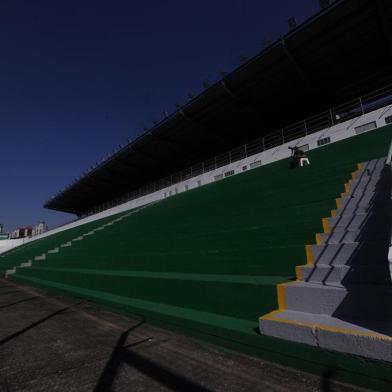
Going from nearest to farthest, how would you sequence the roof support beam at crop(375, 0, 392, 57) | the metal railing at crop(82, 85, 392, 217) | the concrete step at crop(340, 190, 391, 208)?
the concrete step at crop(340, 190, 391, 208) < the roof support beam at crop(375, 0, 392, 57) < the metal railing at crop(82, 85, 392, 217)

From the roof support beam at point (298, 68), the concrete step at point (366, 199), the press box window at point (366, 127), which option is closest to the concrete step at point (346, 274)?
the concrete step at point (366, 199)

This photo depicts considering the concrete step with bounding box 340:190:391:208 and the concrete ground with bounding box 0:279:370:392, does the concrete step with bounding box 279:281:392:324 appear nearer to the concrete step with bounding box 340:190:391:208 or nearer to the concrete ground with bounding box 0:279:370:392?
the concrete ground with bounding box 0:279:370:392

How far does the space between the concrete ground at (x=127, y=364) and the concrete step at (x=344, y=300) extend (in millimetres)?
646

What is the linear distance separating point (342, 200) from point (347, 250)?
1.94 metres

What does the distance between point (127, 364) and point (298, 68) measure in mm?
17371

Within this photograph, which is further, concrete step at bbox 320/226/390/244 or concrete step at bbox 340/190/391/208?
concrete step at bbox 340/190/391/208

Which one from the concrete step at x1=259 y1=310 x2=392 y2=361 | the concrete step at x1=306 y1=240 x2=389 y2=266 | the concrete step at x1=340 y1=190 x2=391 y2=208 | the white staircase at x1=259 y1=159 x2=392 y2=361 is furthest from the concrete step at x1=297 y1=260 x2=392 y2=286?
the concrete step at x1=340 y1=190 x2=391 y2=208

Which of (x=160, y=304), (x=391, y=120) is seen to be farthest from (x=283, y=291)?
(x=391, y=120)

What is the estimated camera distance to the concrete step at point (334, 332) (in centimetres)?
201

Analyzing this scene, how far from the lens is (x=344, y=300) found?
8.33 ft

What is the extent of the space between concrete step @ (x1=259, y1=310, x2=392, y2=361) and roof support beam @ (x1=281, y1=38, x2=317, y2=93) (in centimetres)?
1571

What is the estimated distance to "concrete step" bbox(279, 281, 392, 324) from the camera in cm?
238

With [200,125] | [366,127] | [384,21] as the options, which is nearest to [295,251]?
[366,127]

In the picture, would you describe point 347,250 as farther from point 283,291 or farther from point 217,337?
point 217,337
